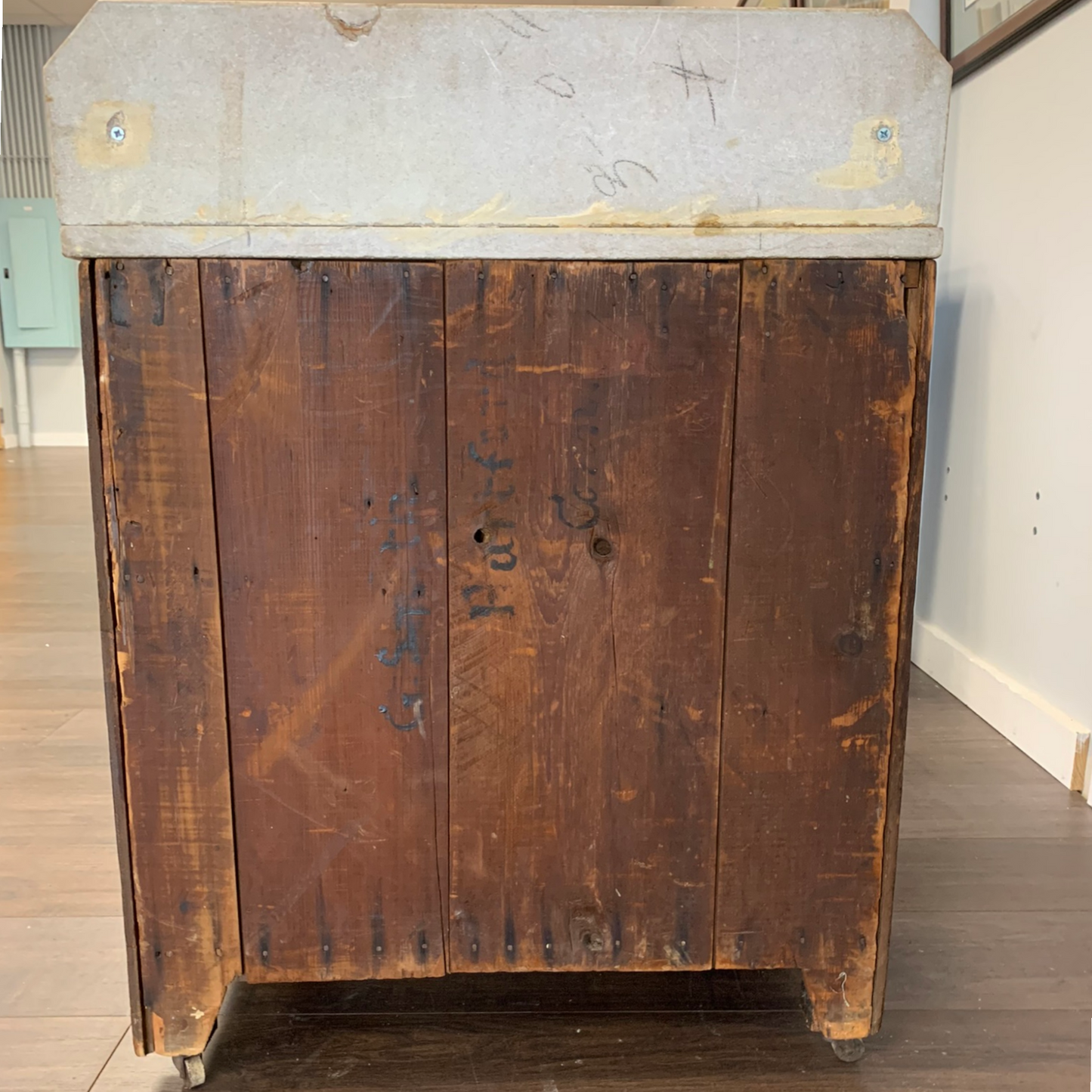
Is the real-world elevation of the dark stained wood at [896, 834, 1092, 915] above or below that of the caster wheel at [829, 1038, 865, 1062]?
below

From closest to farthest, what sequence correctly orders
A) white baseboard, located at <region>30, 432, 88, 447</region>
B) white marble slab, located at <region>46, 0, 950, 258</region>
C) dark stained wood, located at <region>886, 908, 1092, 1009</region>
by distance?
white marble slab, located at <region>46, 0, 950, 258</region> < dark stained wood, located at <region>886, 908, 1092, 1009</region> < white baseboard, located at <region>30, 432, 88, 447</region>

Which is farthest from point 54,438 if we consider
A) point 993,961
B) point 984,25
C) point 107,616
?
point 993,961

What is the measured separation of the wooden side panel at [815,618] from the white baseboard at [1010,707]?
2.46 ft

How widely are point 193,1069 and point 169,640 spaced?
18.6 inches

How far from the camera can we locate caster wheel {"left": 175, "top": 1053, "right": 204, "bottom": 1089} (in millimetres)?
1096

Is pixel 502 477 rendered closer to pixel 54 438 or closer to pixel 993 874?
pixel 993 874

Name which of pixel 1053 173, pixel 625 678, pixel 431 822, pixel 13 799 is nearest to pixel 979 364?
pixel 1053 173

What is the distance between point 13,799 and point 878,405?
1.61 meters

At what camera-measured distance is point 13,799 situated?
1810 millimetres

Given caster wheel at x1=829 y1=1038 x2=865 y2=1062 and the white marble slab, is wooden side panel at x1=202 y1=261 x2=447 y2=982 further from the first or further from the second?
caster wheel at x1=829 y1=1038 x2=865 y2=1062

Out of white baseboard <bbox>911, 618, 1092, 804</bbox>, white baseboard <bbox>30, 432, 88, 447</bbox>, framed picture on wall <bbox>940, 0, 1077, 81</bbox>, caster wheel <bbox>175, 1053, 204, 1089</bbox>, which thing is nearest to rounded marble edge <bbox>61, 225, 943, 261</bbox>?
caster wheel <bbox>175, 1053, 204, 1089</bbox>

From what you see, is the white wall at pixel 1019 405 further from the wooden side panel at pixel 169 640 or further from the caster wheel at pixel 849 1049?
the wooden side panel at pixel 169 640

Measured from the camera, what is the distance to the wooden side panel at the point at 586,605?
984mm

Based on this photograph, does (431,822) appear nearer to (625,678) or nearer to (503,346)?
(625,678)
